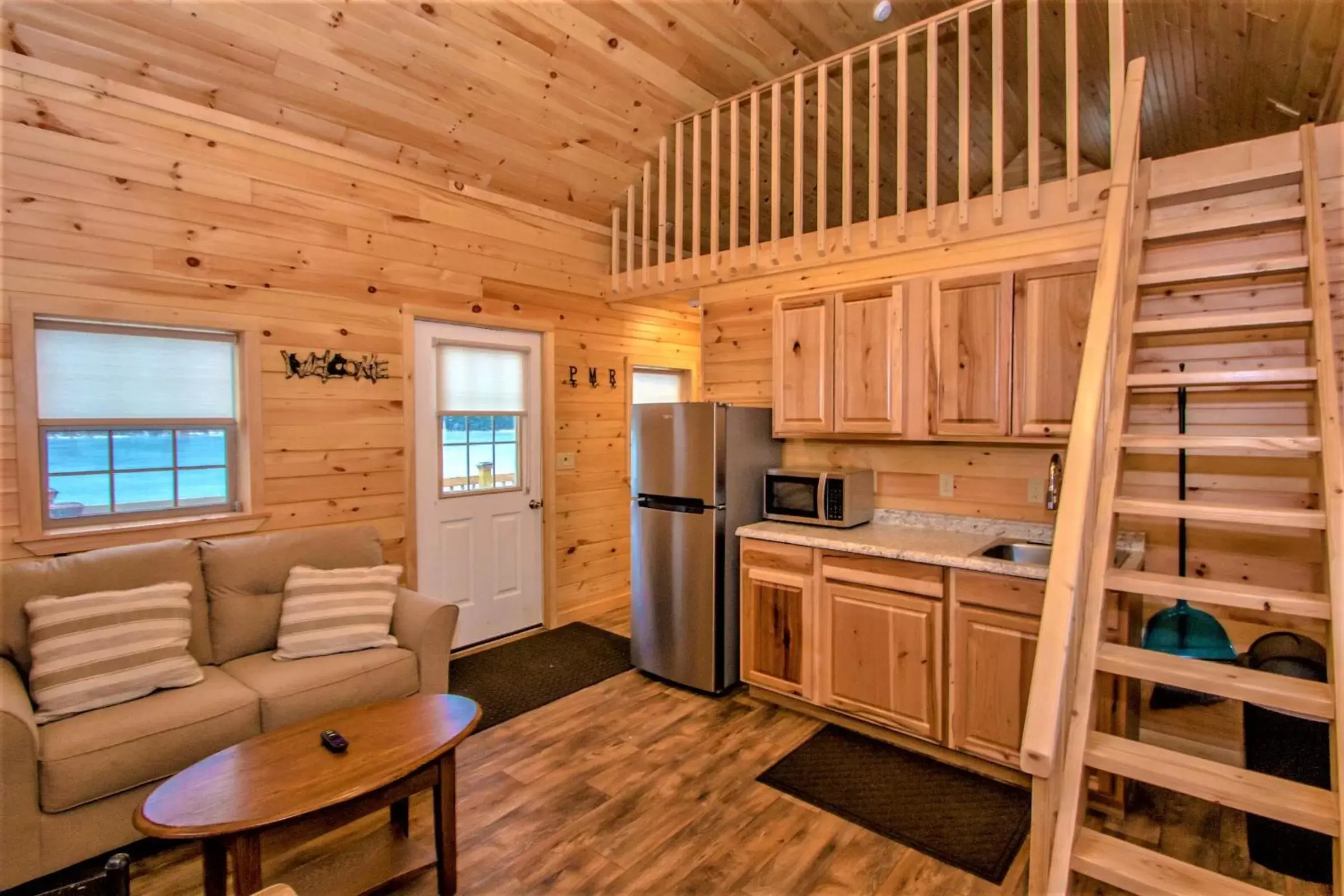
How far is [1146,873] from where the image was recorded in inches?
59.4

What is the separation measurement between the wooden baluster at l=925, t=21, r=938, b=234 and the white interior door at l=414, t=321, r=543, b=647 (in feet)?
8.45

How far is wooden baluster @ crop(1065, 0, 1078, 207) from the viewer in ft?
8.79

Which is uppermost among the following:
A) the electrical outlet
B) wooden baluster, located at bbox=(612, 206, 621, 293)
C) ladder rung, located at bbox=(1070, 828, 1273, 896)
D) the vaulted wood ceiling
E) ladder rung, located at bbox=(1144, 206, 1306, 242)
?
the vaulted wood ceiling

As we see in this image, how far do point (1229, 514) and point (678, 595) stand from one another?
7.94ft

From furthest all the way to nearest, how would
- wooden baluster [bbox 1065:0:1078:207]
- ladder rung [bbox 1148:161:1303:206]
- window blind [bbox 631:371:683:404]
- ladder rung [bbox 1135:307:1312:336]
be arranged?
window blind [bbox 631:371:683:404] < wooden baluster [bbox 1065:0:1078:207] < ladder rung [bbox 1148:161:1303:206] < ladder rung [bbox 1135:307:1312:336]

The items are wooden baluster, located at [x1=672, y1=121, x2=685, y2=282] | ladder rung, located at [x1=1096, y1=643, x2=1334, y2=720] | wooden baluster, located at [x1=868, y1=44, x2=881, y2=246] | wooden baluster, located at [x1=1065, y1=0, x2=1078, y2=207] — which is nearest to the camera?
ladder rung, located at [x1=1096, y1=643, x2=1334, y2=720]

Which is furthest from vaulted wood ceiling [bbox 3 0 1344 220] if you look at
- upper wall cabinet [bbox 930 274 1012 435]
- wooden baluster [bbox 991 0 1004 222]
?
upper wall cabinet [bbox 930 274 1012 435]

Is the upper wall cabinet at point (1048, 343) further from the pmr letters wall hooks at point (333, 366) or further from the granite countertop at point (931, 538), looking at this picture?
the pmr letters wall hooks at point (333, 366)

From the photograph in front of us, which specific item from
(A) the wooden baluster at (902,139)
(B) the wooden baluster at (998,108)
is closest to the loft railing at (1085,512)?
(B) the wooden baluster at (998,108)

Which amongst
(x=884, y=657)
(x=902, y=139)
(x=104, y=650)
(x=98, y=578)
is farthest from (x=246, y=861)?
(x=902, y=139)

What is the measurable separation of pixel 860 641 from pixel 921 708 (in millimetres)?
364

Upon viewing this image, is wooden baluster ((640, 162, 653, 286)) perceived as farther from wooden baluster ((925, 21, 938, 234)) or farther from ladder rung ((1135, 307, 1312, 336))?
ladder rung ((1135, 307, 1312, 336))

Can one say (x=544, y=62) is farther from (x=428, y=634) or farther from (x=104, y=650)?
(x=104, y=650)

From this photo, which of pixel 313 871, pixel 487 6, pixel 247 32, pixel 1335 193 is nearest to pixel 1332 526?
pixel 1335 193
